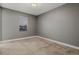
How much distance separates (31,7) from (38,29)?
0.55m

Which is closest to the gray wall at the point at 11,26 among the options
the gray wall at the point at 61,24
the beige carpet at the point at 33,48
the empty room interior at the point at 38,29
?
the empty room interior at the point at 38,29

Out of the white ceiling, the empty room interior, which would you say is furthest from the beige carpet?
the white ceiling

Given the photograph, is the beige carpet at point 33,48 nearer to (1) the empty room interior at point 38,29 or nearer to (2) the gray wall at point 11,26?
(1) the empty room interior at point 38,29

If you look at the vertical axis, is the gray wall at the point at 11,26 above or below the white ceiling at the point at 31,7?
below

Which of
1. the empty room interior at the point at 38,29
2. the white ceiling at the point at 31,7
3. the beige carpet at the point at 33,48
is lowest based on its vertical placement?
the beige carpet at the point at 33,48

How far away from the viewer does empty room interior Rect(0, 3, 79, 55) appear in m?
1.85

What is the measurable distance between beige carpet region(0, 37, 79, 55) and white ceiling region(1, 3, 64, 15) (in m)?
0.72

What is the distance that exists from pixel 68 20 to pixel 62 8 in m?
0.34

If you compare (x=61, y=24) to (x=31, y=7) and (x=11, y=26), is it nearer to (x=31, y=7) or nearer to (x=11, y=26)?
(x=31, y=7)

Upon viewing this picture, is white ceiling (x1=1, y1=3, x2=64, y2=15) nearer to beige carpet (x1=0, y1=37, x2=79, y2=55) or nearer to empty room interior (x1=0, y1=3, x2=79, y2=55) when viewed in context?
empty room interior (x1=0, y1=3, x2=79, y2=55)

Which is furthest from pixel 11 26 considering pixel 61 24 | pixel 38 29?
pixel 61 24

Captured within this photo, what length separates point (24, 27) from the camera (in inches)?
77.3

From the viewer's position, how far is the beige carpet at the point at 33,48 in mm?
1821

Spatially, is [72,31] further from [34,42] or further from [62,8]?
[34,42]
